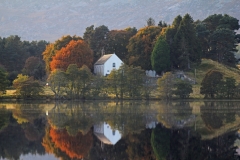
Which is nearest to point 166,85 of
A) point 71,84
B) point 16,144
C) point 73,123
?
point 71,84

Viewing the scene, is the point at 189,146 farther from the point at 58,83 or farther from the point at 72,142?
the point at 58,83

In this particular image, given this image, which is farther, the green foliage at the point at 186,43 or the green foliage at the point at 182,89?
the green foliage at the point at 186,43

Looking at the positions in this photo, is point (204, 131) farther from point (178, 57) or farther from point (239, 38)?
point (239, 38)

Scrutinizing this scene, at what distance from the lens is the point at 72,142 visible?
25.3 m

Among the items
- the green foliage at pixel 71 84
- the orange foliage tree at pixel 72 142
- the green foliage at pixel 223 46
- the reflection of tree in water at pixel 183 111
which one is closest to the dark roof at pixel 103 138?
the orange foliage tree at pixel 72 142

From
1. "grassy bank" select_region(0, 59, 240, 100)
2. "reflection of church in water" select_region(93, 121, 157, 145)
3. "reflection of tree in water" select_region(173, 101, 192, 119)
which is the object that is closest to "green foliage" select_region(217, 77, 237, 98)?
"grassy bank" select_region(0, 59, 240, 100)

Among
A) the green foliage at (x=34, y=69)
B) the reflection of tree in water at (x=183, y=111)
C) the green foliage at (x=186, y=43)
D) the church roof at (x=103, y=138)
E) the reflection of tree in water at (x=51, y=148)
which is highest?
the green foliage at (x=186, y=43)

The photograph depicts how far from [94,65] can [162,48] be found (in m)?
17.9

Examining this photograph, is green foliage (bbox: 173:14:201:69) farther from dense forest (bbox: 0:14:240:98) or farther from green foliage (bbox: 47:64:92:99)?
green foliage (bbox: 47:64:92:99)

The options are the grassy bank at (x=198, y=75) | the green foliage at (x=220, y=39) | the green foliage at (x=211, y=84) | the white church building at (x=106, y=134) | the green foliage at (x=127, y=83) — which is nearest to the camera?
the white church building at (x=106, y=134)

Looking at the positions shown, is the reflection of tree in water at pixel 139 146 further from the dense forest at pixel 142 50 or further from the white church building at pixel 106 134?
the dense forest at pixel 142 50

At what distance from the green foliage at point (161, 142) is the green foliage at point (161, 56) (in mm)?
53506

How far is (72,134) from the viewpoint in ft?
92.4

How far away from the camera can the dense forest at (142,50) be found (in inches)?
2910
